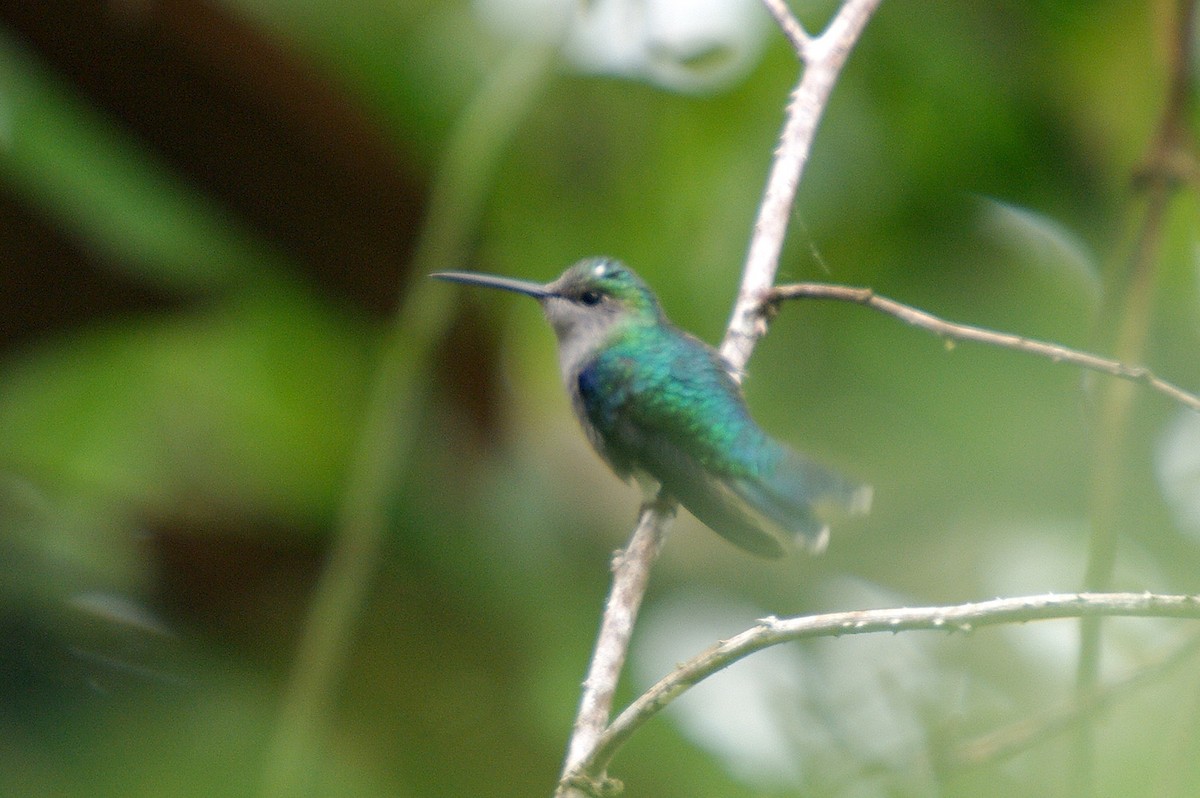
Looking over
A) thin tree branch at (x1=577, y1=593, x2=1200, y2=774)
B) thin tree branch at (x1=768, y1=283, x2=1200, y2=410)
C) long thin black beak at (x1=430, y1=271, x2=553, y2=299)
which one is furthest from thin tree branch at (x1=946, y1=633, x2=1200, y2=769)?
long thin black beak at (x1=430, y1=271, x2=553, y2=299)

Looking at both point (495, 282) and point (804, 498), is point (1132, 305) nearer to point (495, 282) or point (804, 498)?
point (804, 498)

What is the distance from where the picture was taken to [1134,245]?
237 centimetres

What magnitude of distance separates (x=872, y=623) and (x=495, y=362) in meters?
1.83

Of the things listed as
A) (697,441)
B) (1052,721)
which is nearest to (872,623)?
(1052,721)

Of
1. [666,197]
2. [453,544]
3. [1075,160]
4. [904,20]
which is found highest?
[904,20]

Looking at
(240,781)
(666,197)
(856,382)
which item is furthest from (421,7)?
(240,781)

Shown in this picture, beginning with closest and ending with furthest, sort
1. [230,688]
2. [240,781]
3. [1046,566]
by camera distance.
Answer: [240,781]
[230,688]
[1046,566]

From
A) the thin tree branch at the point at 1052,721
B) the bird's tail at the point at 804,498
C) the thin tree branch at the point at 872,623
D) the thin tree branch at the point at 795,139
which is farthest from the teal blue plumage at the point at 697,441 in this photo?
the thin tree branch at the point at 872,623

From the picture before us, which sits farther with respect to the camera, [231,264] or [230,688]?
[231,264]

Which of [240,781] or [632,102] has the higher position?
[632,102]

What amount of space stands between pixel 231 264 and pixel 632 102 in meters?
1.14

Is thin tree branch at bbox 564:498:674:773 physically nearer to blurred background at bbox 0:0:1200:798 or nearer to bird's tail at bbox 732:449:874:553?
bird's tail at bbox 732:449:874:553

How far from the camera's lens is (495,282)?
263cm

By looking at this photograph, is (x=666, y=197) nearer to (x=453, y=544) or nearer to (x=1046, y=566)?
(x=453, y=544)
